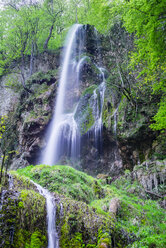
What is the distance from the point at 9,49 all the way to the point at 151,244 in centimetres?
2011

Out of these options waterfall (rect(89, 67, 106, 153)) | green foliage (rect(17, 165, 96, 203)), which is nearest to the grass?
green foliage (rect(17, 165, 96, 203))

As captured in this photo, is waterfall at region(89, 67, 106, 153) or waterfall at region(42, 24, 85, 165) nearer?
waterfall at region(89, 67, 106, 153)

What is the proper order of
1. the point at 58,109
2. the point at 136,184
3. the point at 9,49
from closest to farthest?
1. the point at 136,184
2. the point at 58,109
3. the point at 9,49

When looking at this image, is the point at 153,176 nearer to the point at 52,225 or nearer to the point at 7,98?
the point at 52,225

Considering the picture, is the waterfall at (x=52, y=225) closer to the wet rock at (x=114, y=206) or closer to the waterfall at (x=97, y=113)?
the wet rock at (x=114, y=206)

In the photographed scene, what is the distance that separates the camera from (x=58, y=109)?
16719mm

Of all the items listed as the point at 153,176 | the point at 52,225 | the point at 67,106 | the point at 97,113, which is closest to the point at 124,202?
the point at 153,176

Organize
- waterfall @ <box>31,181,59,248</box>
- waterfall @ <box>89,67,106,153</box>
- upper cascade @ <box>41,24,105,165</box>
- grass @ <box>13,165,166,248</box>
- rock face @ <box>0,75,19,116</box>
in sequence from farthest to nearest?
1. rock face @ <box>0,75,19,116</box>
2. upper cascade @ <box>41,24,105,165</box>
3. waterfall @ <box>89,67,106,153</box>
4. grass @ <box>13,165,166,248</box>
5. waterfall @ <box>31,181,59,248</box>

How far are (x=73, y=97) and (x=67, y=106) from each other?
1030mm

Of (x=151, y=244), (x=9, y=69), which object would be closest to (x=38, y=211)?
(x=151, y=244)

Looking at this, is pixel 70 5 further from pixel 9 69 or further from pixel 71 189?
pixel 71 189

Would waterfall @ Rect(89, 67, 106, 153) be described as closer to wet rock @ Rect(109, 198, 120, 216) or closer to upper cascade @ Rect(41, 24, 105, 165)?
upper cascade @ Rect(41, 24, 105, 165)

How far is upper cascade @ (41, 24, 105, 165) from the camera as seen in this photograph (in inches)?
513

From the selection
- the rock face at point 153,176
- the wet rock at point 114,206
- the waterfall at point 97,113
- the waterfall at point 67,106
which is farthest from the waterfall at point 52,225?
the waterfall at point 67,106
